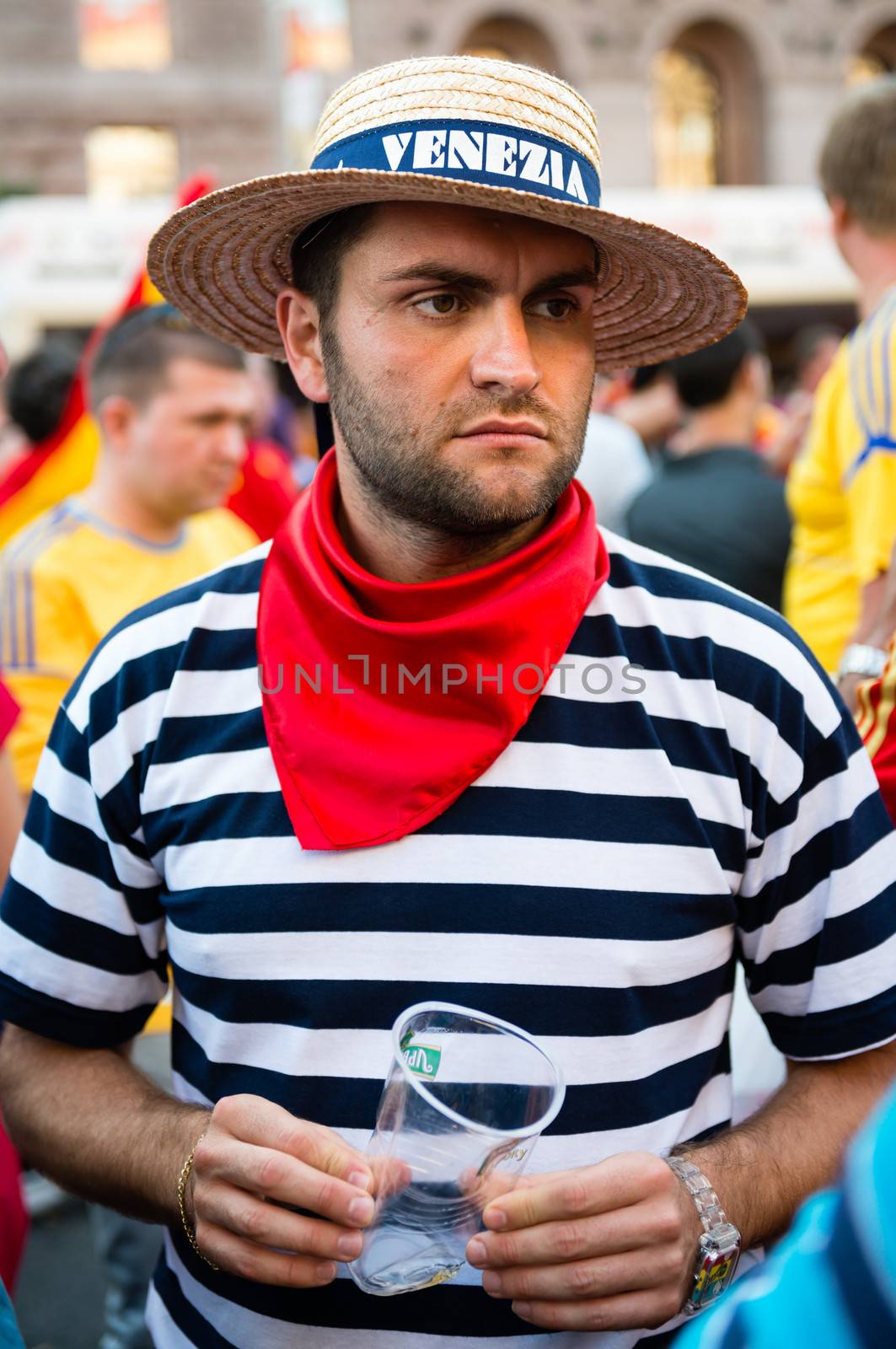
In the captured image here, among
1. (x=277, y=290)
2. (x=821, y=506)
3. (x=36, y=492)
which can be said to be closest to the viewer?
(x=277, y=290)

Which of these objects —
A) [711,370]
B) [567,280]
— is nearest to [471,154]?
[567,280]

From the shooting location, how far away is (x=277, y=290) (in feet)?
6.61

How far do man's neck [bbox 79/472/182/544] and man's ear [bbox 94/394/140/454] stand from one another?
0.12 m

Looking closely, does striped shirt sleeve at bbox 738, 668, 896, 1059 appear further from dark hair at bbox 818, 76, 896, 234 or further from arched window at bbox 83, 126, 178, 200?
arched window at bbox 83, 126, 178, 200

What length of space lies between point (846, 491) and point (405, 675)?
174 centimetres

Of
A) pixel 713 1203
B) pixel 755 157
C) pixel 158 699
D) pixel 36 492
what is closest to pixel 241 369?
pixel 36 492

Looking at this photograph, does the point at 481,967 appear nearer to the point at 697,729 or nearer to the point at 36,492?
the point at 697,729

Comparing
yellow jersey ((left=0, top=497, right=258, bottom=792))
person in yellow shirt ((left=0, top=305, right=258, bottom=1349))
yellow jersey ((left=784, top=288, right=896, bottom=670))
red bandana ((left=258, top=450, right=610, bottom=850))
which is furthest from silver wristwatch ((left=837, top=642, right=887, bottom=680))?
person in yellow shirt ((left=0, top=305, right=258, bottom=1349))

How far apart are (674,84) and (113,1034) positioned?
2278 centimetres

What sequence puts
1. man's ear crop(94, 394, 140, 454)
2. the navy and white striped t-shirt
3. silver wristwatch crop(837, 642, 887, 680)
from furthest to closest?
man's ear crop(94, 394, 140, 454) < silver wristwatch crop(837, 642, 887, 680) < the navy and white striped t-shirt

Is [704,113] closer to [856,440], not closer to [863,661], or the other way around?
[856,440]

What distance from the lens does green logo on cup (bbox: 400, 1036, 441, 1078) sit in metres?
1.29

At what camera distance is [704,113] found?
21719mm

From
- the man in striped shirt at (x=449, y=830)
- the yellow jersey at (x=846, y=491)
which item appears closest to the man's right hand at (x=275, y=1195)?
the man in striped shirt at (x=449, y=830)
